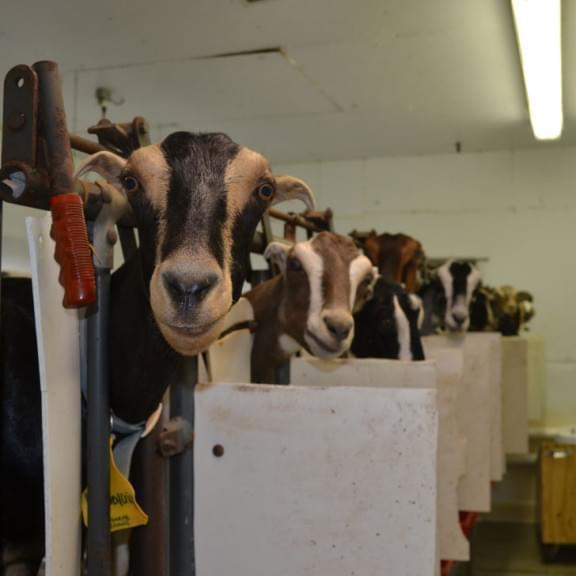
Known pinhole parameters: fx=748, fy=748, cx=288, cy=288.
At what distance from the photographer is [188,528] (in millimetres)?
1800

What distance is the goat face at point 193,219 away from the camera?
53.6 inches

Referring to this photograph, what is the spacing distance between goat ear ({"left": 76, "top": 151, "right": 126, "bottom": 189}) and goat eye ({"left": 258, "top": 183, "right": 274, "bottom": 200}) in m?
0.32

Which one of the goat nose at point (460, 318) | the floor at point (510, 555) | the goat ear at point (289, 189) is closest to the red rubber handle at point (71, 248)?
the goat ear at point (289, 189)

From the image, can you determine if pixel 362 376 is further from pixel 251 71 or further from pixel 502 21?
pixel 251 71

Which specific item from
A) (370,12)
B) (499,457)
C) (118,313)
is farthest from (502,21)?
(118,313)

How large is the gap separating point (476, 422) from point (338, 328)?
1319 millimetres

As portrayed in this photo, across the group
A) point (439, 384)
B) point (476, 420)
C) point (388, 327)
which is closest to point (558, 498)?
point (476, 420)

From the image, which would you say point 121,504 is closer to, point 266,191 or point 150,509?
point 150,509

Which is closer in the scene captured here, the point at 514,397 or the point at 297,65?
the point at 297,65

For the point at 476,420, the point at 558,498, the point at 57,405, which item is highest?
the point at 57,405

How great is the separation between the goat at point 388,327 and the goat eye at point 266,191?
5.55 feet

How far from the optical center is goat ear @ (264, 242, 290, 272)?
2689 mm

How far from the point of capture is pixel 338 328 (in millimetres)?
2492

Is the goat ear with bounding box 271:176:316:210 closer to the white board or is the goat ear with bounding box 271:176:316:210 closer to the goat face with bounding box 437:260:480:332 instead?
the white board
